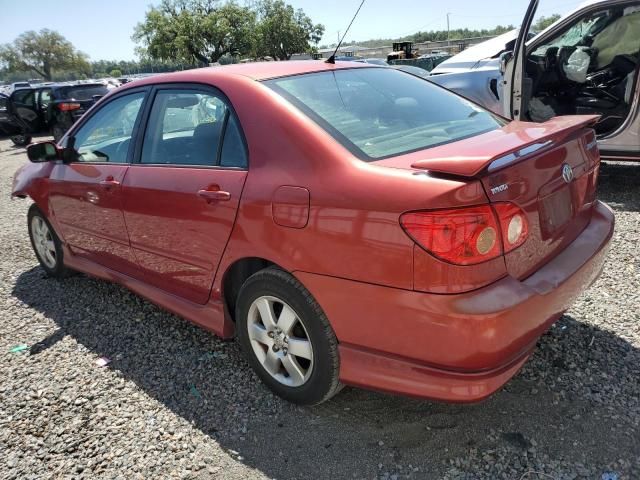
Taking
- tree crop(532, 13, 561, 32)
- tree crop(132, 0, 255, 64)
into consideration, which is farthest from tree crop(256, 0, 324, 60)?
tree crop(532, 13, 561, 32)

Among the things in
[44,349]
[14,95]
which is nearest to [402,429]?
[44,349]

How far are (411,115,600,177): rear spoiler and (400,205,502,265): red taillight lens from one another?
0.52ft

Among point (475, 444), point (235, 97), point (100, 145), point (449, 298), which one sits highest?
point (235, 97)

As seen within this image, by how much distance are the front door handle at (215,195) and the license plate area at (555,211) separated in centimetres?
145

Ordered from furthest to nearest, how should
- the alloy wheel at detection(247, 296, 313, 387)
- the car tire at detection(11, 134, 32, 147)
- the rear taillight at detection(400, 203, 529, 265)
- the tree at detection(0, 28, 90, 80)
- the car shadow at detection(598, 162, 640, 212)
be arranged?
the tree at detection(0, 28, 90, 80), the car tire at detection(11, 134, 32, 147), the car shadow at detection(598, 162, 640, 212), the alloy wheel at detection(247, 296, 313, 387), the rear taillight at detection(400, 203, 529, 265)

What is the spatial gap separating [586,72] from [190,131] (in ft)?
17.5

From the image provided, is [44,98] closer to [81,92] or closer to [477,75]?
[81,92]

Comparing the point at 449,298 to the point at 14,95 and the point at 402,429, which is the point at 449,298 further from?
the point at 14,95

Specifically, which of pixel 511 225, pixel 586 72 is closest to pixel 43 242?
pixel 511 225

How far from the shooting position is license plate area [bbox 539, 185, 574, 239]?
2.27 metres

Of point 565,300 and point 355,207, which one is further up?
point 355,207

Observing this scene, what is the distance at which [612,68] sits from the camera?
6238 millimetres

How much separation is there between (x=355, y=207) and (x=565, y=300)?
3.39ft

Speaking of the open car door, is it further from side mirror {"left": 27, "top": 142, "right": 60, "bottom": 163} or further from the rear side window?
side mirror {"left": 27, "top": 142, "right": 60, "bottom": 163}
